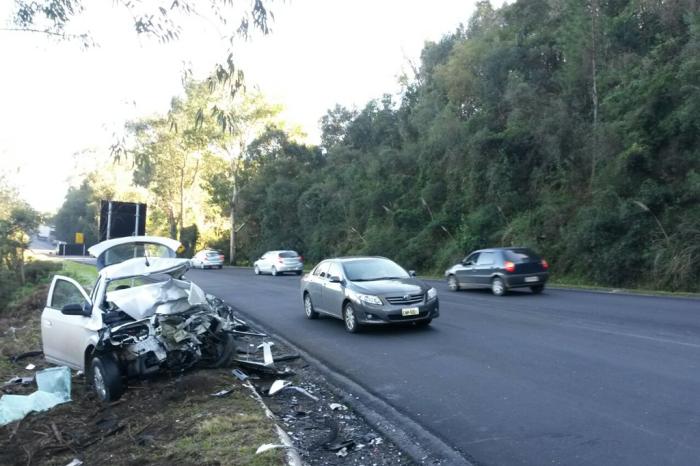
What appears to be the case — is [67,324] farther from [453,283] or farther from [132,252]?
[453,283]

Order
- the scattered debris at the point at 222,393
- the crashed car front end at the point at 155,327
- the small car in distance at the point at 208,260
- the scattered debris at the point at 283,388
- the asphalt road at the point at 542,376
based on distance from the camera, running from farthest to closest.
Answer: the small car in distance at the point at 208,260
the scattered debris at the point at 283,388
the crashed car front end at the point at 155,327
the scattered debris at the point at 222,393
the asphalt road at the point at 542,376

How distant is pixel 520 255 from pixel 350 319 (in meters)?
8.90

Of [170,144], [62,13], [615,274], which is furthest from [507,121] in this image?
[170,144]

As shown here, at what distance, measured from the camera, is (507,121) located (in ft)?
103

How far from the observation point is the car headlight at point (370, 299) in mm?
11828

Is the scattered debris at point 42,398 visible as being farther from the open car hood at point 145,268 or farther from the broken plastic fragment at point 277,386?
the broken plastic fragment at point 277,386

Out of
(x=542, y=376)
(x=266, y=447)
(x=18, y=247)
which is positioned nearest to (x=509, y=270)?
(x=542, y=376)

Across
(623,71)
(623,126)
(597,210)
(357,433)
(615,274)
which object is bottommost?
(357,433)

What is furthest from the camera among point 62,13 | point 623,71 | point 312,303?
point 623,71

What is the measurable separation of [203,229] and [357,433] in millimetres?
66632

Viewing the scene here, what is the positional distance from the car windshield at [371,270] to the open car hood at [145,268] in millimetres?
4439

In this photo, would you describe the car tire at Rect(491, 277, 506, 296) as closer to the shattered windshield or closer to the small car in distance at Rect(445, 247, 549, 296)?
the small car in distance at Rect(445, 247, 549, 296)

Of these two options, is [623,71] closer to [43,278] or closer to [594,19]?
[594,19]

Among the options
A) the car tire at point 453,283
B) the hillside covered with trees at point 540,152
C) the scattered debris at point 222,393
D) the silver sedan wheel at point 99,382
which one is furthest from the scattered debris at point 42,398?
the car tire at point 453,283
